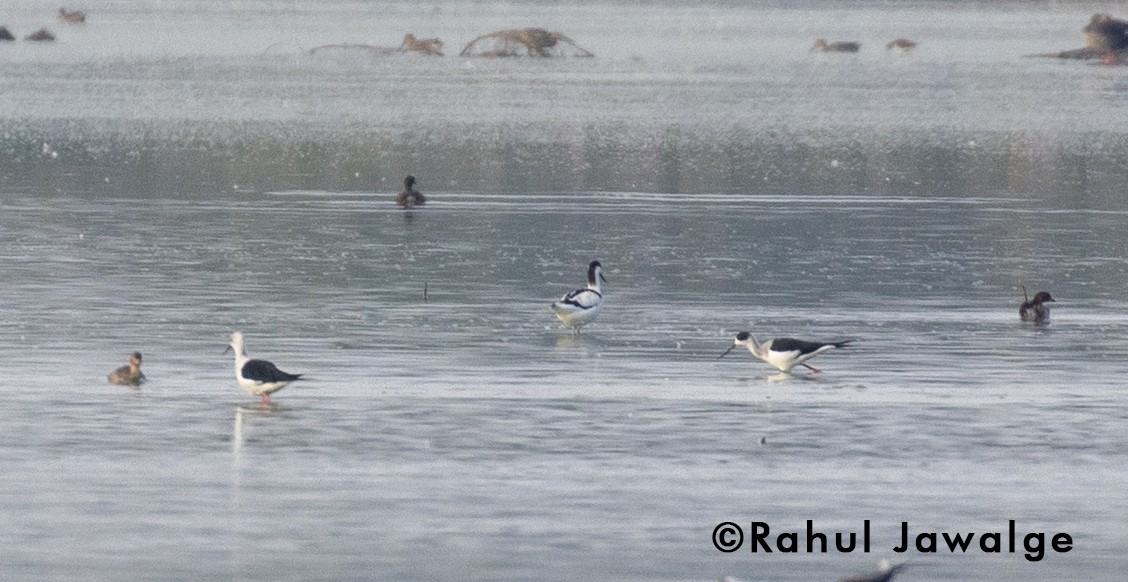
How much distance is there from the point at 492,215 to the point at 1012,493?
77.2 feet

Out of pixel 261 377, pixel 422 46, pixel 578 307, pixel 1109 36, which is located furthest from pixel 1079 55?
pixel 261 377

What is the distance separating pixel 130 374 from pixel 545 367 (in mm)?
3658

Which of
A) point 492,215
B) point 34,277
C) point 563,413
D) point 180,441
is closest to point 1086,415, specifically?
point 563,413

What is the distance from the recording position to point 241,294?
25984 mm

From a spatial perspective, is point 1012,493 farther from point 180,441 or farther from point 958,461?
point 180,441

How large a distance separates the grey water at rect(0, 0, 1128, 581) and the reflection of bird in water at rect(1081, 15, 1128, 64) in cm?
8595

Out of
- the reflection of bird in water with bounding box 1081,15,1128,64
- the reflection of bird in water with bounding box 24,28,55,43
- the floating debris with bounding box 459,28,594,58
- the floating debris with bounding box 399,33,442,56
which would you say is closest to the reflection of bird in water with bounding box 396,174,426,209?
the reflection of bird in water with bounding box 1081,15,1128,64

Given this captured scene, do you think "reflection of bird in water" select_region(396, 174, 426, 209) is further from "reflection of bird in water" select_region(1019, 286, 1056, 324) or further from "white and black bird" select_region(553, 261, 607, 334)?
"reflection of bird in water" select_region(1019, 286, 1056, 324)

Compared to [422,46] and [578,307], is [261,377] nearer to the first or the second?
[578,307]

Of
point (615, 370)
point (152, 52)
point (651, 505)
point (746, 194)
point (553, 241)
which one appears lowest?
point (651, 505)

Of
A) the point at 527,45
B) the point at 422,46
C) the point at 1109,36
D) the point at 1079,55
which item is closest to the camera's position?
the point at 1109,36

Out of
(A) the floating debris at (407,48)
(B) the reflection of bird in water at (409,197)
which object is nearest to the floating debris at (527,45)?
(A) the floating debris at (407,48)

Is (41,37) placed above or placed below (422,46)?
above

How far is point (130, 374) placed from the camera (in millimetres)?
18531
